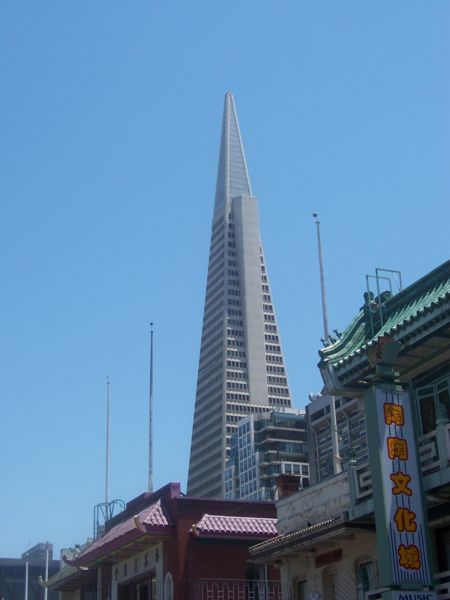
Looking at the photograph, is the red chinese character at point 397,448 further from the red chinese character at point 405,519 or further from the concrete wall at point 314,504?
the concrete wall at point 314,504

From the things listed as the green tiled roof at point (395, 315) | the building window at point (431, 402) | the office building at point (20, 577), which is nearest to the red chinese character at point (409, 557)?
the building window at point (431, 402)

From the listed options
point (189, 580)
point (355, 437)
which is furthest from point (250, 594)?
point (355, 437)

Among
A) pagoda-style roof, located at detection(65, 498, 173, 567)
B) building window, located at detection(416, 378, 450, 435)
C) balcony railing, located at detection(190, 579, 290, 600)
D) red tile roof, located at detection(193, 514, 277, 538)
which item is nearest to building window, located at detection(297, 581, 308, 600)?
balcony railing, located at detection(190, 579, 290, 600)

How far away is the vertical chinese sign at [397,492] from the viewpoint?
21297 millimetres

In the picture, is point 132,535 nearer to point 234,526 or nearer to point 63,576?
point 234,526

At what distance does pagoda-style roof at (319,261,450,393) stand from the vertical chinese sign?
1514mm

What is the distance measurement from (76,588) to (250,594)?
16.4 metres

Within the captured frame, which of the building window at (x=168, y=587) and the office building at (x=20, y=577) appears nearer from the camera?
the building window at (x=168, y=587)

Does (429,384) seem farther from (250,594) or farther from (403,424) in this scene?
(250,594)

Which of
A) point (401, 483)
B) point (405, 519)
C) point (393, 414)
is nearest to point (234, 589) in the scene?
point (405, 519)

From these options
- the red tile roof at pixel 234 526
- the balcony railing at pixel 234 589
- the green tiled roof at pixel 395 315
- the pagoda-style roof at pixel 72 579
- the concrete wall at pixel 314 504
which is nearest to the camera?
the green tiled roof at pixel 395 315

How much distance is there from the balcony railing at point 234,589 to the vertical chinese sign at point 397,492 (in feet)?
43.5

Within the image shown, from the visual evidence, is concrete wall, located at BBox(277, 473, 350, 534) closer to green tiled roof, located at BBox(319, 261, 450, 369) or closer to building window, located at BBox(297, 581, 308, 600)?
building window, located at BBox(297, 581, 308, 600)

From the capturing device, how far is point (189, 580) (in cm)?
3412
